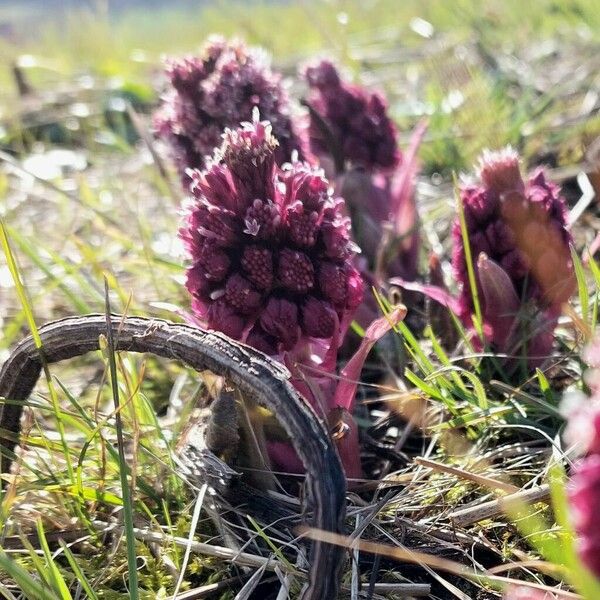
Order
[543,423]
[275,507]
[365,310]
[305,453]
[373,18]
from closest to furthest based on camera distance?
[305,453] → [275,507] → [543,423] → [365,310] → [373,18]

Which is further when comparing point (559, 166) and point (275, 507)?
→ point (559, 166)

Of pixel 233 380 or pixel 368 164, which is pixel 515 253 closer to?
pixel 368 164

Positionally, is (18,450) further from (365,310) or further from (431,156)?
(431,156)

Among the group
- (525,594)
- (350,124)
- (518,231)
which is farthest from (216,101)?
(525,594)

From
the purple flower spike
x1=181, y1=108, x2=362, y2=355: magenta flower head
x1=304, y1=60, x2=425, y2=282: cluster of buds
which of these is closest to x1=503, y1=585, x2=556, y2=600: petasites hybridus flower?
x1=181, y1=108, x2=362, y2=355: magenta flower head

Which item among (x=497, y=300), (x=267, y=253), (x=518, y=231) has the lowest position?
(x=497, y=300)

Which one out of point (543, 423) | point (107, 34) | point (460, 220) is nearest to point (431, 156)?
point (460, 220)

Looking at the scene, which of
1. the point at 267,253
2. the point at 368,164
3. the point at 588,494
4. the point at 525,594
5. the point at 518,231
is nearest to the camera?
the point at 588,494
